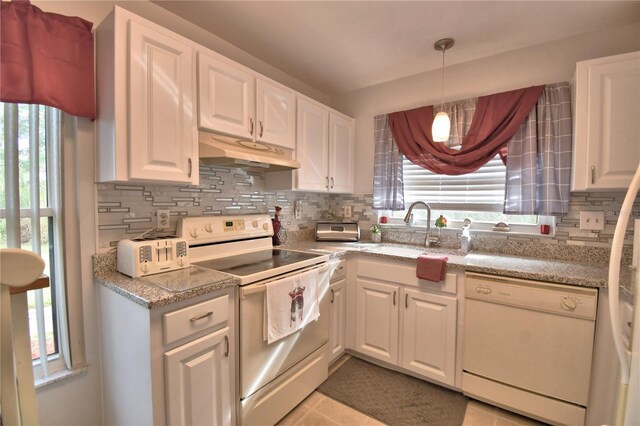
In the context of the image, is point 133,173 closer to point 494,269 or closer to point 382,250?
point 382,250

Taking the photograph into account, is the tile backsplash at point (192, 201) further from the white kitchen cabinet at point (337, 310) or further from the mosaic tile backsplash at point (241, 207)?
the white kitchen cabinet at point (337, 310)

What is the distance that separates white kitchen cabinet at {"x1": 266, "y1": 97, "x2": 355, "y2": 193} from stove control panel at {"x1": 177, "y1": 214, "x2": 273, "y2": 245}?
333 mm

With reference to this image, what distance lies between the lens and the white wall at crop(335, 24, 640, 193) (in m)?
1.89

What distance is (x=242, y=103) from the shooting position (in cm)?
179

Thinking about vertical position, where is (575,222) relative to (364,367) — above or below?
above

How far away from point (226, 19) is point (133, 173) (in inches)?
46.1

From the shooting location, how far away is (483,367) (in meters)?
1.78

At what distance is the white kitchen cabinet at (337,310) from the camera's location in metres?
2.10

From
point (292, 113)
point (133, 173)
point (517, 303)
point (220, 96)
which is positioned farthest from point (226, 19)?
point (517, 303)

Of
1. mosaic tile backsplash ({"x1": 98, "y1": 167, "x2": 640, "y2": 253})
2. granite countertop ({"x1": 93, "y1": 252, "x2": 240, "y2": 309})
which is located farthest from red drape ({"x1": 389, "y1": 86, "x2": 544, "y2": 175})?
granite countertop ({"x1": 93, "y1": 252, "x2": 240, "y2": 309})

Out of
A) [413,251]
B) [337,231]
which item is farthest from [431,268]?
[337,231]

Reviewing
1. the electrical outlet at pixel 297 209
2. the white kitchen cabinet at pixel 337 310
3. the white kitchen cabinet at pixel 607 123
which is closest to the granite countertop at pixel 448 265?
the white kitchen cabinet at pixel 337 310

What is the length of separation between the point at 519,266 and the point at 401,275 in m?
0.71

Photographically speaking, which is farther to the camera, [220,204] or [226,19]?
[220,204]
